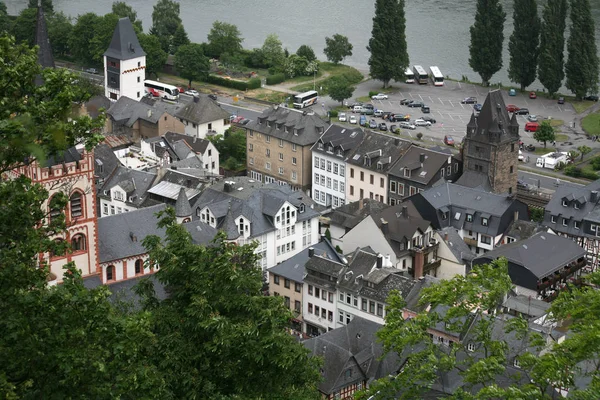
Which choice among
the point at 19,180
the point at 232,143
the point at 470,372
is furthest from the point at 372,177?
the point at 19,180

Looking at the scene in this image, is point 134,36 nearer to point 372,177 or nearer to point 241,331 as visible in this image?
point 372,177

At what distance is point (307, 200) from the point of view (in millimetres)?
66625

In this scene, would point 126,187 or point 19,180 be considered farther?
point 126,187

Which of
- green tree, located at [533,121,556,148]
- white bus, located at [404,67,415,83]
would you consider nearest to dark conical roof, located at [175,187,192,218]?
green tree, located at [533,121,556,148]

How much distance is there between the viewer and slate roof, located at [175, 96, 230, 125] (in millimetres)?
85438

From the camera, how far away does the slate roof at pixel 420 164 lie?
232ft

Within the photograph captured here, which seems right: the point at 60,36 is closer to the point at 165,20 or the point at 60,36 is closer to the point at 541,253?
the point at 165,20

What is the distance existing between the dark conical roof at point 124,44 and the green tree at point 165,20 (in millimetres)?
19131

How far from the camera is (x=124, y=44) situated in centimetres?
9631

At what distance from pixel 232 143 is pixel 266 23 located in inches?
2094

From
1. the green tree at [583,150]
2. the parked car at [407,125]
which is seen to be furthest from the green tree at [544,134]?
the parked car at [407,125]

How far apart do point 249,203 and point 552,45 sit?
42664 mm

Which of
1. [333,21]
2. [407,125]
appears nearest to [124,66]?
[407,125]

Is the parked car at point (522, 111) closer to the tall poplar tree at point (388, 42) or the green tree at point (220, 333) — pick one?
the tall poplar tree at point (388, 42)
